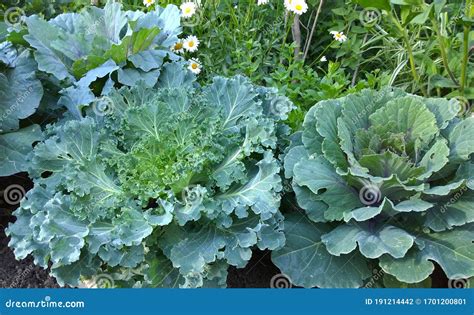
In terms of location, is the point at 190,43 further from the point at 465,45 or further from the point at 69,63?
the point at 465,45

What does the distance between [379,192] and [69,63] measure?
189cm

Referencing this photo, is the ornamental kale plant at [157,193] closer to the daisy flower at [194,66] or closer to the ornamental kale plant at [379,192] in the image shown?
the ornamental kale plant at [379,192]

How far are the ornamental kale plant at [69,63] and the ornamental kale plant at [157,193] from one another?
174 mm

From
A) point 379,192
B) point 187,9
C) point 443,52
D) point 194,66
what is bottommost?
point 194,66

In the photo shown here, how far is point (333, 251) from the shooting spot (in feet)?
8.89

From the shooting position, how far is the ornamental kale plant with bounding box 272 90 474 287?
268 cm

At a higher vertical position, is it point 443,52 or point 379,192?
point 443,52

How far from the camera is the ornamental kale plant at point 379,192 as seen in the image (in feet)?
8.80

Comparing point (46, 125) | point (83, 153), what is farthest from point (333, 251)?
point (46, 125)

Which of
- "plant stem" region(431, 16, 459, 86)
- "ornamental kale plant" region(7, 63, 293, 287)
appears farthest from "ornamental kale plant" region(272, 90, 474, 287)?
"plant stem" region(431, 16, 459, 86)

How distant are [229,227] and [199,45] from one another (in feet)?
5.43

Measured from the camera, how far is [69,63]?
3.41 m

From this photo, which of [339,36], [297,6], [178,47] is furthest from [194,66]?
[339,36]

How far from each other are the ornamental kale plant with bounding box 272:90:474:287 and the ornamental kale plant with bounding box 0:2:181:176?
1.01 m
